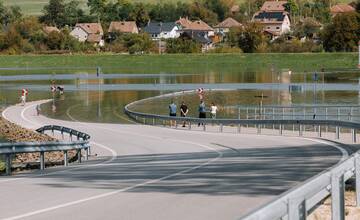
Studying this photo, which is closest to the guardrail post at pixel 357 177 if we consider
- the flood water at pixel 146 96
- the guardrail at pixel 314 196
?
the guardrail at pixel 314 196

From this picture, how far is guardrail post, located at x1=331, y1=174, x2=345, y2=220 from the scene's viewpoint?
32.4 feet

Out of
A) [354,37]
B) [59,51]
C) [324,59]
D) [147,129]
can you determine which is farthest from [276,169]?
[59,51]

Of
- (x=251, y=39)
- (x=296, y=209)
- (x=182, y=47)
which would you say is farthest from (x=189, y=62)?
(x=296, y=209)

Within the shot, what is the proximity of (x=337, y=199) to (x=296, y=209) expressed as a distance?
1.71m

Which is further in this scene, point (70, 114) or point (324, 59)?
point (324, 59)

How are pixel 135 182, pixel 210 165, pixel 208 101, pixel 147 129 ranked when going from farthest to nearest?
pixel 208 101 < pixel 147 129 < pixel 210 165 < pixel 135 182

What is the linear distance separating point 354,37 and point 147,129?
4661 inches

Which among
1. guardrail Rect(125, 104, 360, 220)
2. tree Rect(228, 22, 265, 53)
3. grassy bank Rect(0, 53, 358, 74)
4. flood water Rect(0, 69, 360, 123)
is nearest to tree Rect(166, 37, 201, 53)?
tree Rect(228, 22, 265, 53)

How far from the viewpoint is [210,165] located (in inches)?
811

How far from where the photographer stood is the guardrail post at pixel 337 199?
9.86 m

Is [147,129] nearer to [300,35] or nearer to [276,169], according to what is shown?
[276,169]

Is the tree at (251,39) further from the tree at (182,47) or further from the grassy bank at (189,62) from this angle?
the grassy bank at (189,62)

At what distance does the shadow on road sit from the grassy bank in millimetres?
107291

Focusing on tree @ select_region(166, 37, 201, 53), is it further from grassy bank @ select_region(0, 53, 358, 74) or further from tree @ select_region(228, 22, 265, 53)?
grassy bank @ select_region(0, 53, 358, 74)
